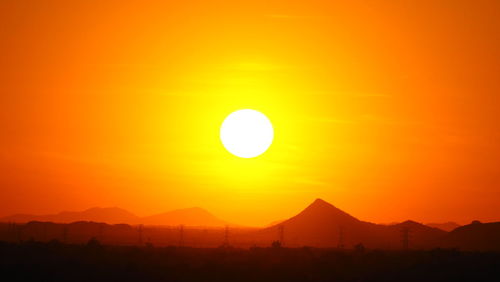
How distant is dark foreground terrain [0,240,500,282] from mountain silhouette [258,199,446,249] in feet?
244

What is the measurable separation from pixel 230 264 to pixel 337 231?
101m

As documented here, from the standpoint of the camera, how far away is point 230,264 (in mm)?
60312

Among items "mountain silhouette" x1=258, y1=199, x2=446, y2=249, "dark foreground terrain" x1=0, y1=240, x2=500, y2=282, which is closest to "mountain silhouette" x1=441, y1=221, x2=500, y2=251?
"mountain silhouette" x1=258, y1=199, x2=446, y2=249

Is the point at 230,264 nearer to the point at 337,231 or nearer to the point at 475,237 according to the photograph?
the point at 475,237

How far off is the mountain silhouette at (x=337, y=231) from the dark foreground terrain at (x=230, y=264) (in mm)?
74423

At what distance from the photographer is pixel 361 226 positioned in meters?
164

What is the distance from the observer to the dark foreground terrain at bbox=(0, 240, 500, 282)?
56544 mm

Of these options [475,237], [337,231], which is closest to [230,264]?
[475,237]

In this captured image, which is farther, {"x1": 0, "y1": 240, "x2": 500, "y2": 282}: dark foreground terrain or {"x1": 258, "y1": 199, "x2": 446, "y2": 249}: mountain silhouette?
{"x1": 258, "y1": 199, "x2": 446, "y2": 249}: mountain silhouette

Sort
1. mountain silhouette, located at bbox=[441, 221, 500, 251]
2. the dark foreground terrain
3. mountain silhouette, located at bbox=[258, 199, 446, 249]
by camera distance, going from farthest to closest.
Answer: mountain silhouette, located at bbox=[258, 199, 446, 249] → mountain silhouette, located at bbox=[441, 221, 500, 251] → the dark foreground terrain

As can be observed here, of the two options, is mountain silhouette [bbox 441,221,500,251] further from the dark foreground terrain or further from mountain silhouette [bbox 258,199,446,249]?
the dark foreground terrain

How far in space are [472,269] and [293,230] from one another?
367 ft

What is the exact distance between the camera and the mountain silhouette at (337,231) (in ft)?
482

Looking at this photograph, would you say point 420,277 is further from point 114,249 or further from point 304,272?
point 114,249
